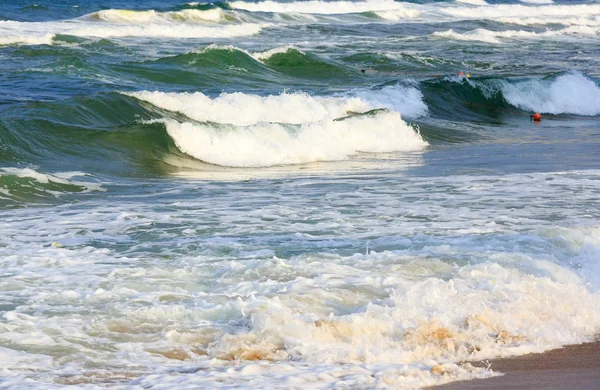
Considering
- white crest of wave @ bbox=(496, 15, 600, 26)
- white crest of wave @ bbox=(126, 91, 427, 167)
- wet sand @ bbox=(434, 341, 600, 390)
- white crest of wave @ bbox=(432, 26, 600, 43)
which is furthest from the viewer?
white crest of wave @ bbox=(496, 15, 600, 26)

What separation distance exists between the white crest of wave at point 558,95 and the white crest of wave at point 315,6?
26238 millimetres

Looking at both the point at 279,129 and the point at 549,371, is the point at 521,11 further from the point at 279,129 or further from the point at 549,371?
the point at 549,371

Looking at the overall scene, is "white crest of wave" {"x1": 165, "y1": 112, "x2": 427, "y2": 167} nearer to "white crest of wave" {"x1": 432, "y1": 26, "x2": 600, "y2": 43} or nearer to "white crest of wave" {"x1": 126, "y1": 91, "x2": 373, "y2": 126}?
"white crest of wave" {"x1": 126, "y1": 91, "x2": 373, "y2": 126}

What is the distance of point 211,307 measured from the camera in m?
5.96

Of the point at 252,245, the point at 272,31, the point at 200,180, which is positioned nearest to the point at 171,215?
the point at 252,245

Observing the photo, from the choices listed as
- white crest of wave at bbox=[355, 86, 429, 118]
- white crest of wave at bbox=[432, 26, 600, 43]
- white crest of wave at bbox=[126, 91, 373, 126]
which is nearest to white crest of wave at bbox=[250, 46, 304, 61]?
white crest of wave at bbox=[355, 86, 429, 118]

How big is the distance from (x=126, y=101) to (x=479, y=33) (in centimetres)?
2321

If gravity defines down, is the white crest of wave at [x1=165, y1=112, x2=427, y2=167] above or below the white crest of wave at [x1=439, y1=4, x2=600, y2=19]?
below

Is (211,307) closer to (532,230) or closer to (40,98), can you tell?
(532,230)

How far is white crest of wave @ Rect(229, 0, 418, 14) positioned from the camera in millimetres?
49031

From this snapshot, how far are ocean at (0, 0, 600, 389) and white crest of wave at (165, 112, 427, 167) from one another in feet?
0.13

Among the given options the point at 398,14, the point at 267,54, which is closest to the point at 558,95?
the point at 267,54

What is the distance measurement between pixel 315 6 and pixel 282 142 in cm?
3826

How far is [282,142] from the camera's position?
557 inches
